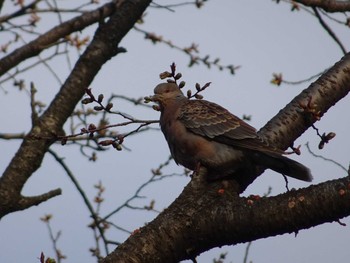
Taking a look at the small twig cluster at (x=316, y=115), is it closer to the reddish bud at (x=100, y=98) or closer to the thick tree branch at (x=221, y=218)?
the thick tree branch at (x=221, y=218)

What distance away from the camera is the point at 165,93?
17.8ft

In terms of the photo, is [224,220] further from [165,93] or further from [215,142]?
[165,93]

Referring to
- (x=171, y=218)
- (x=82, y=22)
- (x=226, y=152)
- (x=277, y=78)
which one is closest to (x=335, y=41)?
(x=277, y=78)

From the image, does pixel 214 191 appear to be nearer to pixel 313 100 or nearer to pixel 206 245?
pixel 206 245

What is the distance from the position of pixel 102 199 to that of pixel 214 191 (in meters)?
3.45

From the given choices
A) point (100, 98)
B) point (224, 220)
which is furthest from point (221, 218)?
point (100, 98)

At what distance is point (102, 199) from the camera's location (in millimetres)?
6598

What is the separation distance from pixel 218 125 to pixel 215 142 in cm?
19

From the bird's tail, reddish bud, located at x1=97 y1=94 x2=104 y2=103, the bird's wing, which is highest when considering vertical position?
the bird's wing

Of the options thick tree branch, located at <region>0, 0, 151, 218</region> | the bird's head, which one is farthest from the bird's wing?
thick tree branch, located at <region>0, 0, 151, 218</region>

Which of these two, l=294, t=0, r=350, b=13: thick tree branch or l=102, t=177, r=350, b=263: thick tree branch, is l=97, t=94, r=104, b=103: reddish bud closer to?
l=102, t=177, r=350, b=263: thick tree branch

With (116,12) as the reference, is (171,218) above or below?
below

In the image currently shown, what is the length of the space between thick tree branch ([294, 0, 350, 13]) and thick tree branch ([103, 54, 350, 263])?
2852mm

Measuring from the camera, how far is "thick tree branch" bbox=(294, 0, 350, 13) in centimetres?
577
